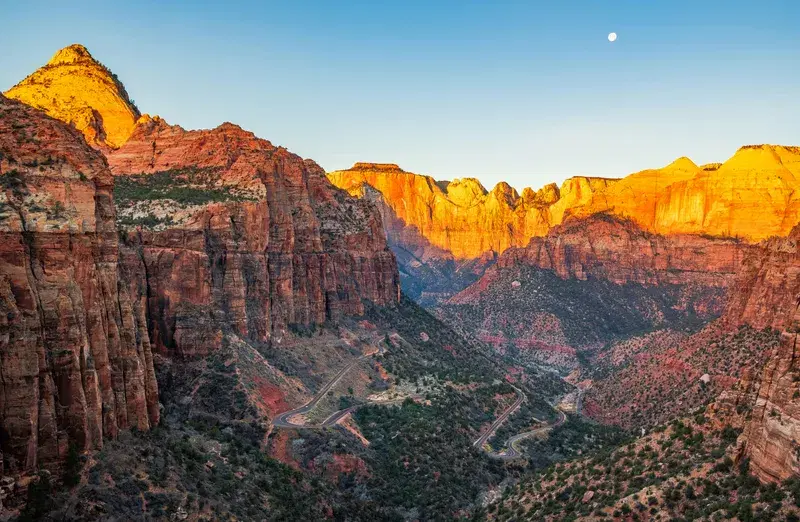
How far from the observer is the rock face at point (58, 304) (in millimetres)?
39312

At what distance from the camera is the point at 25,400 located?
39.4m

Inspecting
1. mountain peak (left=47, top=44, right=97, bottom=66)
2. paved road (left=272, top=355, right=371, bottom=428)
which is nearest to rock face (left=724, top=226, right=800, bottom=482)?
paved road (left=272, top=355, right=371, bottom=428)

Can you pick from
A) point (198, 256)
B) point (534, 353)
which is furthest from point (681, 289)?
point (198, 256)

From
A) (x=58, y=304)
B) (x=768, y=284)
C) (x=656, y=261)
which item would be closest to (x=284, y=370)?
(x=58, y=304)

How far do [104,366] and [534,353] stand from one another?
129835mm

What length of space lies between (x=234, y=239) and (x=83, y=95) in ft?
128

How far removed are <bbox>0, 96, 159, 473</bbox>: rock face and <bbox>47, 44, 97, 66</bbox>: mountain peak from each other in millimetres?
66809

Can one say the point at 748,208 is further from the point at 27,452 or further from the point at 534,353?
the point at 27,452

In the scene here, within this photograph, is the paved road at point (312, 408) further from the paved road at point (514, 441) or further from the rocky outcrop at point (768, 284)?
the rocky outcrop at point (768, 284)

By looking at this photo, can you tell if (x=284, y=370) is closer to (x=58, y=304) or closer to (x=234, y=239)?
(x=234, y=239)

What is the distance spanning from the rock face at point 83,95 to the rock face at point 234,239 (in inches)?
195

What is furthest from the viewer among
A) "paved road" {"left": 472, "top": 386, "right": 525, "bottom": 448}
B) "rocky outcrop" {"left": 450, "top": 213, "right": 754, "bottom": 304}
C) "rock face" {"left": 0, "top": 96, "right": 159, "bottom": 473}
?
"rocky outcrop" {"left": 450, "top": 213, "right": 754, "bottom": 304}

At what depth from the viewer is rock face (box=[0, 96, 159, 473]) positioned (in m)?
39.3

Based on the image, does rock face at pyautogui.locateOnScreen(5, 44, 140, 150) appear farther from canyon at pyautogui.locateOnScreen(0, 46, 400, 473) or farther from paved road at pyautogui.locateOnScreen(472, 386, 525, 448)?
paved road at pyautogui.locateOnScreen(472, 386, 525, 448)
